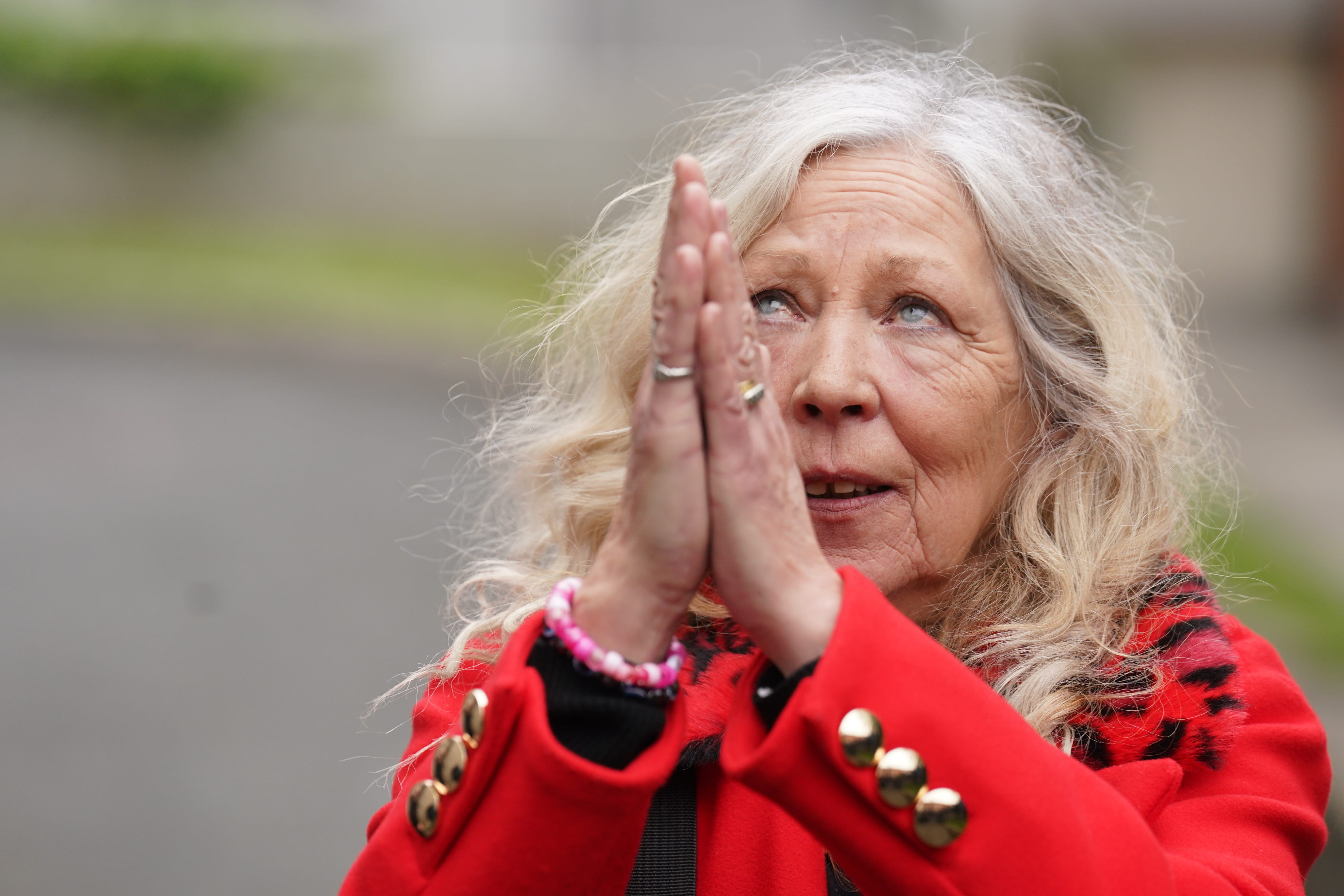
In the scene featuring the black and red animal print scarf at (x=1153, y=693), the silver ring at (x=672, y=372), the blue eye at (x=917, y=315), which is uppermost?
the silver ring at (x=672, y=372)

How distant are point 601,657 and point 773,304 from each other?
89cm

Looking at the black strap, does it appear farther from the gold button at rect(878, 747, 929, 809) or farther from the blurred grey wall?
the blurred grey wall

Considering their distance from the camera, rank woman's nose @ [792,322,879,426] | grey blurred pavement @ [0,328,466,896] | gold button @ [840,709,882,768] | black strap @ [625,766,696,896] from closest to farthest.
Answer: gold button @ [840,709,882,768] → black strap @ [625,766,696,896] → woman's nose @ [792,322,879,426] → grey blurred pavement @ [0,328,466,896]

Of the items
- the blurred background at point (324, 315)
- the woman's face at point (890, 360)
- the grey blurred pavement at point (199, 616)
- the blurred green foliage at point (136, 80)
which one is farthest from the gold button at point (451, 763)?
the blurred green foliage at point (136, 80)

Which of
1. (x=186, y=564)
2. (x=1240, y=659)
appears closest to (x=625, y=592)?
(x=1240, y=659)

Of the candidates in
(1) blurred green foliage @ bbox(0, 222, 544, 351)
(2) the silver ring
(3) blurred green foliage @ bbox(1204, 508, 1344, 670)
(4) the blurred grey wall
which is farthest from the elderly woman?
(4) the blurred grey wall

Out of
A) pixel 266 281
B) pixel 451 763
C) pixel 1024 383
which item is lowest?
pixel 266 281

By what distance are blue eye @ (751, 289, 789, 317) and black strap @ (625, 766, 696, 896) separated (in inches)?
29.5

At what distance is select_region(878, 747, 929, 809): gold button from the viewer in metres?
1.33

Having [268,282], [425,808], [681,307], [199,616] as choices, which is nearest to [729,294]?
[681,307]

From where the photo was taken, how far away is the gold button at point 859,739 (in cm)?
132

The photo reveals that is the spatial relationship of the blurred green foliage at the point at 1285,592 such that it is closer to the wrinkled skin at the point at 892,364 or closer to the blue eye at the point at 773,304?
the wrinkled skin at the point at 892,364

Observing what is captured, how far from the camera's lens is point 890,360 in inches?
79.4

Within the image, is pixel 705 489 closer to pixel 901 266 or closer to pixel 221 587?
pixel 901 266
